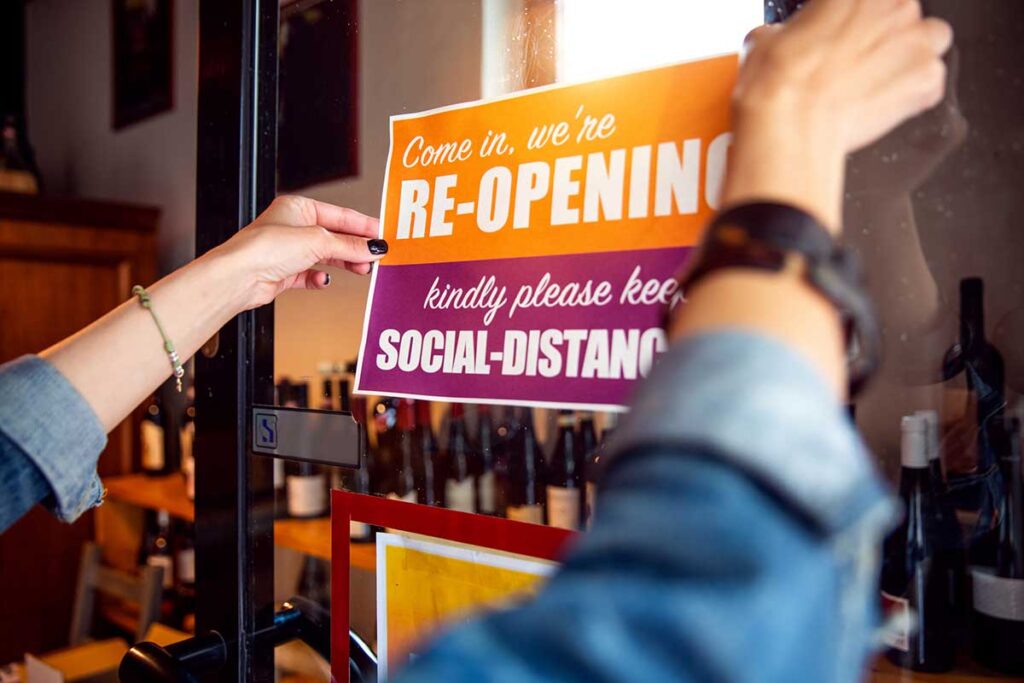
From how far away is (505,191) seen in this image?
461 millimetres

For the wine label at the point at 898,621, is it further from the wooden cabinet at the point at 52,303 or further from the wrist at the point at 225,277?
the wooden cabinet at the point at 52,303

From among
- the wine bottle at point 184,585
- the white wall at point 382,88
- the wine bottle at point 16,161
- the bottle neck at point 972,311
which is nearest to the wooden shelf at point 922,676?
the bottle neck at point 972,311

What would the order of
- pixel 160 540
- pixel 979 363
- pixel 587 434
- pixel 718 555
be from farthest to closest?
pixel 160 540 → pixel 587 434 → pixel 979 363 → pixel 718 555

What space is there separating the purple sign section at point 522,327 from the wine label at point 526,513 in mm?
67

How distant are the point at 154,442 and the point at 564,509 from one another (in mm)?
1762

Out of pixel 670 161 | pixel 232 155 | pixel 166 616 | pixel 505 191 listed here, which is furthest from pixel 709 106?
pixel 166 616

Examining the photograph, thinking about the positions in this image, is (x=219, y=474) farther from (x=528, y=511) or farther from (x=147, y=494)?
(x=147, y=494)

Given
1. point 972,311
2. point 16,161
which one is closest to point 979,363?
point 972,311

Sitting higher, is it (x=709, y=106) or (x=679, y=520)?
(x=709, y=106)

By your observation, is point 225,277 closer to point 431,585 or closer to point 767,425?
point 431,585

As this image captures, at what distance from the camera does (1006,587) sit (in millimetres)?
340

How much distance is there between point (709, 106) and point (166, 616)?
194cm

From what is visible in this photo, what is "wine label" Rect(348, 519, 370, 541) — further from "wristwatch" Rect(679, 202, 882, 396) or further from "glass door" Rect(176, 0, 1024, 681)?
"wristwatch" Rect(679, 202, 882, 396)

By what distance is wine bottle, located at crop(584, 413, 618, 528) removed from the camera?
424 millimetres
